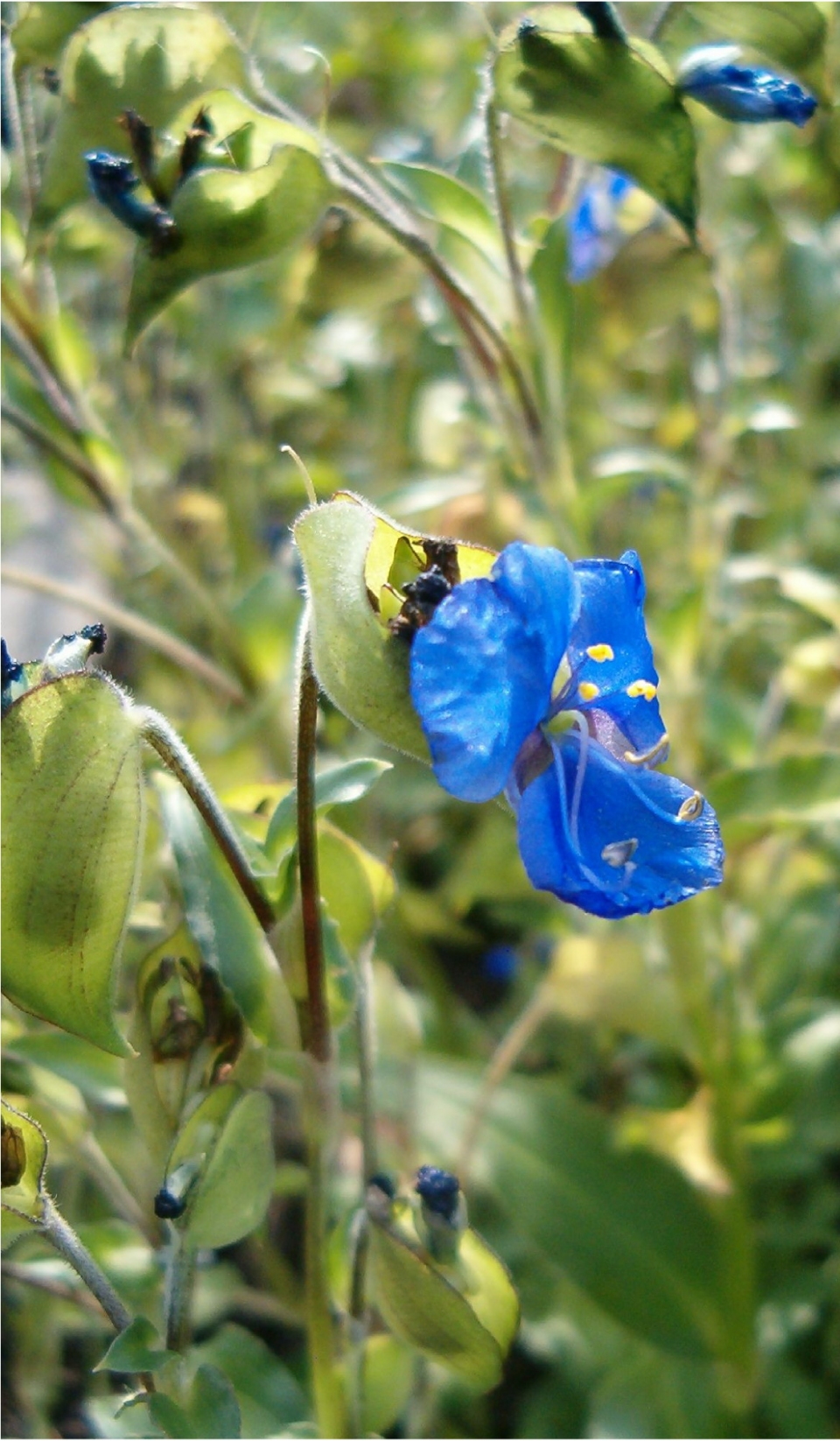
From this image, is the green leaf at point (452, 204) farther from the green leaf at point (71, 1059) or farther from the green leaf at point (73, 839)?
the green leaf at point (71, 1059)

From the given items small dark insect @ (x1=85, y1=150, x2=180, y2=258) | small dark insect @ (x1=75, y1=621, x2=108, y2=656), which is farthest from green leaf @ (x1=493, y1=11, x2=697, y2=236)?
small dark insect @ (x1=75, y1=621, x2=108, y2=656)

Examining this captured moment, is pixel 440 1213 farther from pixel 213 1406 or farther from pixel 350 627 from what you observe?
pixel 350 627

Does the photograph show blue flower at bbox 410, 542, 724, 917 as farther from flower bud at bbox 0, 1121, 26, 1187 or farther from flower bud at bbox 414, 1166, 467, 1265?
flower bud at bbox 0, 1121, 26, 1187

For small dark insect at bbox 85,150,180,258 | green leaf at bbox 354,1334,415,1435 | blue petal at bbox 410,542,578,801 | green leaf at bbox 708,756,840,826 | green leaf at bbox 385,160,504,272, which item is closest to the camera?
blue petal at bbox 410,542,578,801

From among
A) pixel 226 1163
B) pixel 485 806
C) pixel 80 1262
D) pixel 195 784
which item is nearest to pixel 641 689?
pixel 195 784

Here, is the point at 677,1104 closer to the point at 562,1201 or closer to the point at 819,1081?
the point at 819,1081

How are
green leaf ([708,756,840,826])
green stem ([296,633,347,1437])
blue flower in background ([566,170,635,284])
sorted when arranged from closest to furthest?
green stem ([296,633,347,1437]) → green leaf ([708,756,840,826]) → blue flower in background ([566,170,635,284])
